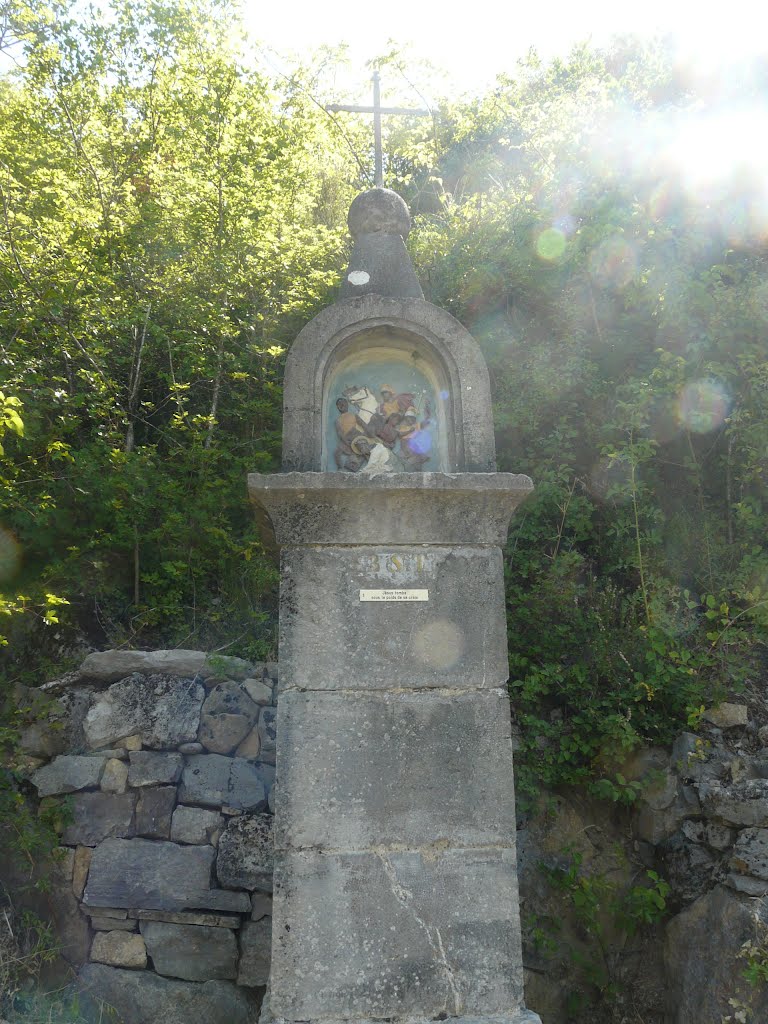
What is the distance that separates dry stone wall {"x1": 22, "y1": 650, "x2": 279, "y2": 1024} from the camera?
14.3 ft

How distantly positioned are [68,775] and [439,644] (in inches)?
111

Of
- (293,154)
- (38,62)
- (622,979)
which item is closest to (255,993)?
(622,979)

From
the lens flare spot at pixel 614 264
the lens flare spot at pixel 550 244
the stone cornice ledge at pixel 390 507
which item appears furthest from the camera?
the lens flare spot at pixel 550 244

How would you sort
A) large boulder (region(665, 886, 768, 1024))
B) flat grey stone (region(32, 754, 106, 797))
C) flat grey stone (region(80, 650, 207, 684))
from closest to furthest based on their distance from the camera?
large boulder (region(665, 886, 768, 1024)) → flat grey stone (region(32, 754, 106, 797)) → flat grey stone (region(80, 650, 207, 684))

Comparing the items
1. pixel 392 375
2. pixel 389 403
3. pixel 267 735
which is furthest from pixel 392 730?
pixel 267 735

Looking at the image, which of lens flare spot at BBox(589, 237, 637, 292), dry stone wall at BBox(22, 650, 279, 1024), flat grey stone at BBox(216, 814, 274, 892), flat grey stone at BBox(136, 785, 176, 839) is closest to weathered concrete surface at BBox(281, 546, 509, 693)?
flat grey stone at BBox(216, 814, 274, 892)

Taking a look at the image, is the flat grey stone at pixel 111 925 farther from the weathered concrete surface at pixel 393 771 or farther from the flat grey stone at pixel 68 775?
the weathered concrete surface at pixel 393 771

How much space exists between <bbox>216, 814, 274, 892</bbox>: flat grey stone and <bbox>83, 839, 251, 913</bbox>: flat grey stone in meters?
0.07

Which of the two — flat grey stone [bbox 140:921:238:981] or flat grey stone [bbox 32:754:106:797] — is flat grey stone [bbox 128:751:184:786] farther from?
flat grey stone [bbox 140:921:238:981]

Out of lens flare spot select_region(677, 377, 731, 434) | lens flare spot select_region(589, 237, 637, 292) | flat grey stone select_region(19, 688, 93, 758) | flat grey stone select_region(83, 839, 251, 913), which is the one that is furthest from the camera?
lens flare spot select_region(589, 237, 637, 292)

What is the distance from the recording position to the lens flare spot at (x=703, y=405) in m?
A: 6.07

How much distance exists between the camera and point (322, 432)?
148 inches

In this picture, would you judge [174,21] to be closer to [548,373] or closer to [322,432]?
[548,373]

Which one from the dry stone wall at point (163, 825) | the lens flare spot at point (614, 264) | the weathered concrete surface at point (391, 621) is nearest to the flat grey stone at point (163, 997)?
the dry stone wall at point (163, 825)
